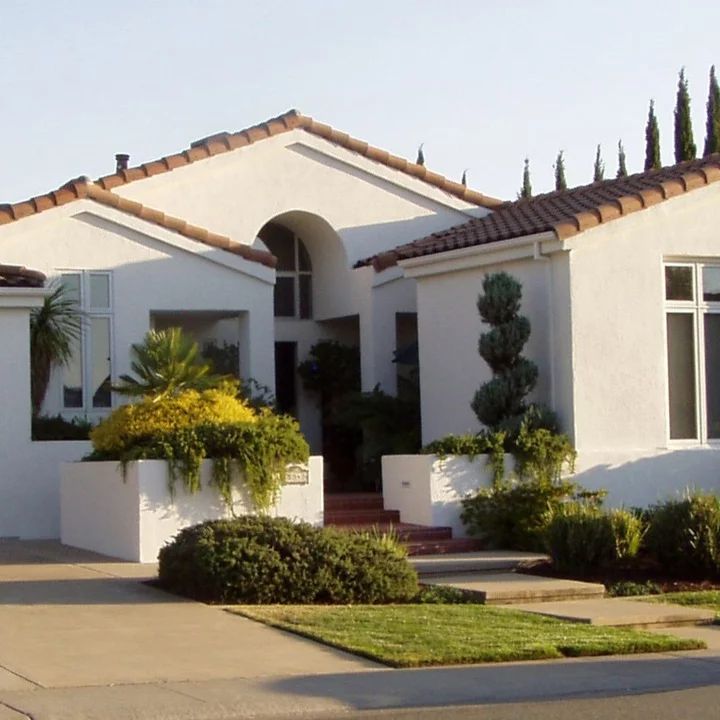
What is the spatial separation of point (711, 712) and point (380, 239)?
16.5 m

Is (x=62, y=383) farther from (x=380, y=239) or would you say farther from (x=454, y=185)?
(x=454, y=185)

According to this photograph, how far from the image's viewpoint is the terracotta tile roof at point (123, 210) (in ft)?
72.6

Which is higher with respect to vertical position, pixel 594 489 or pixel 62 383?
pixel 62 383

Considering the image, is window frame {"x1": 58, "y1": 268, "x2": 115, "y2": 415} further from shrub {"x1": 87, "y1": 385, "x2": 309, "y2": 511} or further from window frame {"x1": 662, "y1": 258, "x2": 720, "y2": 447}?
window frame {"x1": 662, "y1": 258, "x2": 720, "y2": 447}

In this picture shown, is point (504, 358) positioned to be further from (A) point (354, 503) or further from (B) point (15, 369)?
(B) point (15, 369)

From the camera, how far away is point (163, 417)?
18.6 meters

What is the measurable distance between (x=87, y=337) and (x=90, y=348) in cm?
18

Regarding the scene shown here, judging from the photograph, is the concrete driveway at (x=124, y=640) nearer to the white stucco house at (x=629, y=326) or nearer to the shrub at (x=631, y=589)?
the shrub at (x=631, y=589)

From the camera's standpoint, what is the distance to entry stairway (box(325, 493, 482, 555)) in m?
18.8

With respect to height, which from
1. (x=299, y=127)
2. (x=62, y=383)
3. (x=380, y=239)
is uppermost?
(x=299, y=127)

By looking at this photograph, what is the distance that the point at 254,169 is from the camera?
25.0 m

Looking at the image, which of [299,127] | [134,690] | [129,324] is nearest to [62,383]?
[129,324]

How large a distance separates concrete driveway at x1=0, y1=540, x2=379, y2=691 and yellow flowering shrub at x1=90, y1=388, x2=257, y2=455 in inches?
98.7

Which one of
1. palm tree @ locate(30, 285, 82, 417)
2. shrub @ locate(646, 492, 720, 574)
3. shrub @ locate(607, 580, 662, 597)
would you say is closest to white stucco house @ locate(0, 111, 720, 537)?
palm tree @ locate(30, 285, 82, 417)
